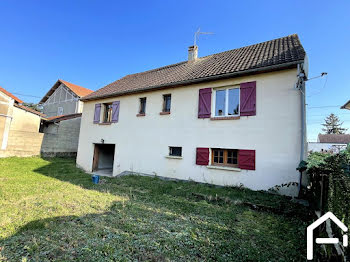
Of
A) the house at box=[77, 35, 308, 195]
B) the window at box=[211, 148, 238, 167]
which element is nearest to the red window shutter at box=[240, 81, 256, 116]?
the house at box=[77, 35, 308, 195]

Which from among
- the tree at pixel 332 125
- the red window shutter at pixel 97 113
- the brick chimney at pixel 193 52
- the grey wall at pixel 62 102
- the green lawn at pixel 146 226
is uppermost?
the tree at pixel 332 125

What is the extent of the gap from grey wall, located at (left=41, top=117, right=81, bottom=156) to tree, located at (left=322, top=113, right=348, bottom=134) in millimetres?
61797

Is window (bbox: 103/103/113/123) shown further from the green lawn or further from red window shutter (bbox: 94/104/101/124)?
the green lawn

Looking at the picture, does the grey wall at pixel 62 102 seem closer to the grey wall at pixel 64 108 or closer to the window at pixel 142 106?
the grey wall at pixel 64 108

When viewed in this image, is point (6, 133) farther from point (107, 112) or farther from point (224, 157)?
point (224, 157)

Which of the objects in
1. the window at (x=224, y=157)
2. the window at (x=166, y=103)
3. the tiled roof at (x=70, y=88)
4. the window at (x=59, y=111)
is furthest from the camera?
the window at (x=59, y=111)

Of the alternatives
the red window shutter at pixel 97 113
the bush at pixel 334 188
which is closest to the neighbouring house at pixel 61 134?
the red window shutter at pixel 97 113

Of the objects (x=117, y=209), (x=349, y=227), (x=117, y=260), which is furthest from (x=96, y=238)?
(x=349, y=227)

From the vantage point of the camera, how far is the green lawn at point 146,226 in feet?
8.98

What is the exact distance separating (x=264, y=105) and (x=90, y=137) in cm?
1108

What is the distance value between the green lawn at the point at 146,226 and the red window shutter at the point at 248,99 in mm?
3146

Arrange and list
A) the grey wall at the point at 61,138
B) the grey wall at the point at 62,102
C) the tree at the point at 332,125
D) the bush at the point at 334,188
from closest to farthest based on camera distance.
A: the bush at the point at 334,188 < the grey wall at the point at 61,138 < the grey wall at the point at 62,102 < the tree at the point at 332,125

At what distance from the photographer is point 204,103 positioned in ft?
26.3

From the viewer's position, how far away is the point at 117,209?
468 centimetres
